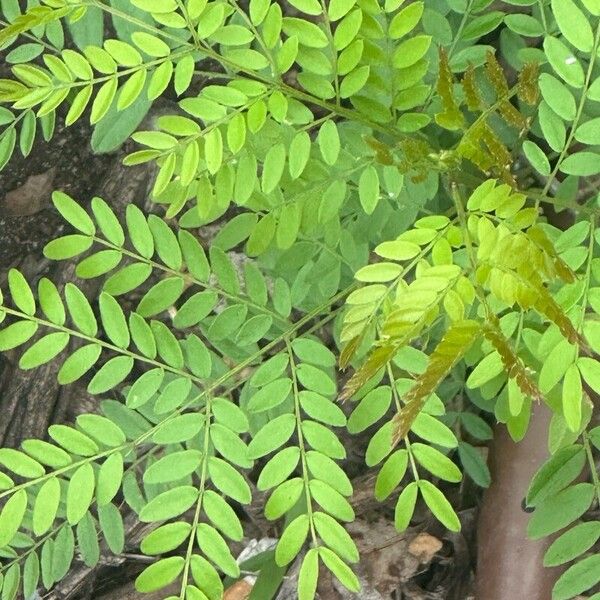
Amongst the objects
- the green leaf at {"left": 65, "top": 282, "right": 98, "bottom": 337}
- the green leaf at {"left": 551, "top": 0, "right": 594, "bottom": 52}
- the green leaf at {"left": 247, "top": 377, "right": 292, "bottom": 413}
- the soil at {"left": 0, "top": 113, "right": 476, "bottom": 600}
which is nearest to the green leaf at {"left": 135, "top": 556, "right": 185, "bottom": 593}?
the green leaf at {"left": 247, "top": 377, "right": 292, "bottom": 413}

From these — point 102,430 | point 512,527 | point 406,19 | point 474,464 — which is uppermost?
point 406,19

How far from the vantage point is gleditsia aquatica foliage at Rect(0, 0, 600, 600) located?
915 millimetres

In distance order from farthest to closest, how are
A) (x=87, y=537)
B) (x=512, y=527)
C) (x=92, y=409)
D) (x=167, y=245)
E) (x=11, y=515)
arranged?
1. (x=92, y=409)
2. (x=512, y=527)
3. (x=87, y=537)
4. (x=167, y=245)
5. (x=11, y=515)

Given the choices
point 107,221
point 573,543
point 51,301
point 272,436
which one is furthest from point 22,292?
point 573,543

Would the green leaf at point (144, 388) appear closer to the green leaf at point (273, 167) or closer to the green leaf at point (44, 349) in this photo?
the green leaf at point (44, 349)

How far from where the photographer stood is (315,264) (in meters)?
1.20

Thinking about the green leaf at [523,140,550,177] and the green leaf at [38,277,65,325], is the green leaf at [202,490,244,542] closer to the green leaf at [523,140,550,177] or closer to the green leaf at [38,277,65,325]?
the green leaf at [38,277,65,325]

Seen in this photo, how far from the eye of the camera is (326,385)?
1.07m

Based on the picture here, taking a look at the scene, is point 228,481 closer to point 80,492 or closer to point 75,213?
point 80,492

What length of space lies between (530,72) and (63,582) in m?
1.26

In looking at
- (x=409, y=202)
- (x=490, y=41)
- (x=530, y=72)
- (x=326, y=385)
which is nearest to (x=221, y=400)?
(x=326, y=385)

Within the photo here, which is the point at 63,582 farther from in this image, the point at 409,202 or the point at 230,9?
the point at 230,9

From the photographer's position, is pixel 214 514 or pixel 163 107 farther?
pixel 163 107

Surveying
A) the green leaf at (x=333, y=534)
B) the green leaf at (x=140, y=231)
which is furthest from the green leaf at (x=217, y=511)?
the green leaf at (x=140, y=231)
